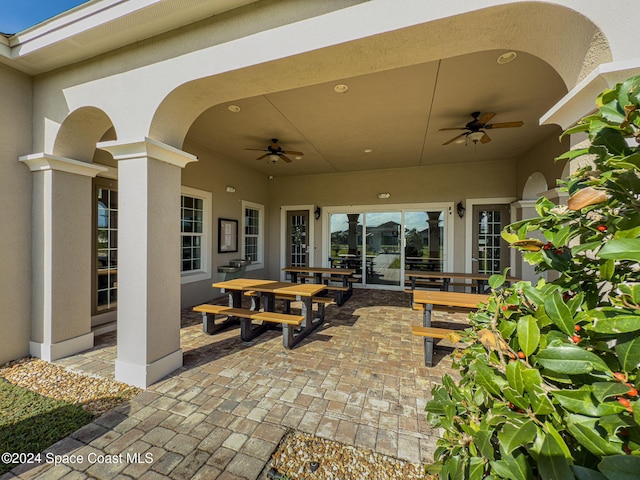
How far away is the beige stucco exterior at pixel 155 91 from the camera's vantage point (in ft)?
5.38

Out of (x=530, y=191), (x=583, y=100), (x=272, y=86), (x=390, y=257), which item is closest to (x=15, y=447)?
(x=272, y=86)

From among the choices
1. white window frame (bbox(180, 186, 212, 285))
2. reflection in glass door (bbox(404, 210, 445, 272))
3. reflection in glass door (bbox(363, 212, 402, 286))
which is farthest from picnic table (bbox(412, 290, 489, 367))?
white window frame (bbox(180, 186, 212, 285))

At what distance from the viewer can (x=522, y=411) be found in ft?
2.23

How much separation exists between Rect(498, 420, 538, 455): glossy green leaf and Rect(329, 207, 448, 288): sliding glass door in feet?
21.9

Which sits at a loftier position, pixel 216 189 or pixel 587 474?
pixel 216 189

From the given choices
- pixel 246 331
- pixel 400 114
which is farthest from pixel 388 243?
pixel 246 331

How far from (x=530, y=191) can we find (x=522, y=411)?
6.54m

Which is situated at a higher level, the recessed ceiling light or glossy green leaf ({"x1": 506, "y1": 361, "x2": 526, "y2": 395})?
the recessed ceiling light

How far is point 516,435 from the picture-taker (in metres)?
0.60

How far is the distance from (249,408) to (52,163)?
3418 millimetres

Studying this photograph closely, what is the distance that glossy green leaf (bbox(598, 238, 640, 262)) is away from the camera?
20.5 inches

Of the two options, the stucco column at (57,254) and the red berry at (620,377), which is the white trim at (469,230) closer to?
the red berry at (620,377)

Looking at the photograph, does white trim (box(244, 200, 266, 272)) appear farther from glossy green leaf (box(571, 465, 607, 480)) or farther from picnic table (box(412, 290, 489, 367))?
glossy green leaf (box(571, 465, 607, 480))

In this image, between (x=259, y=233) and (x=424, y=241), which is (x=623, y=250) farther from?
(x=259, y=233)
